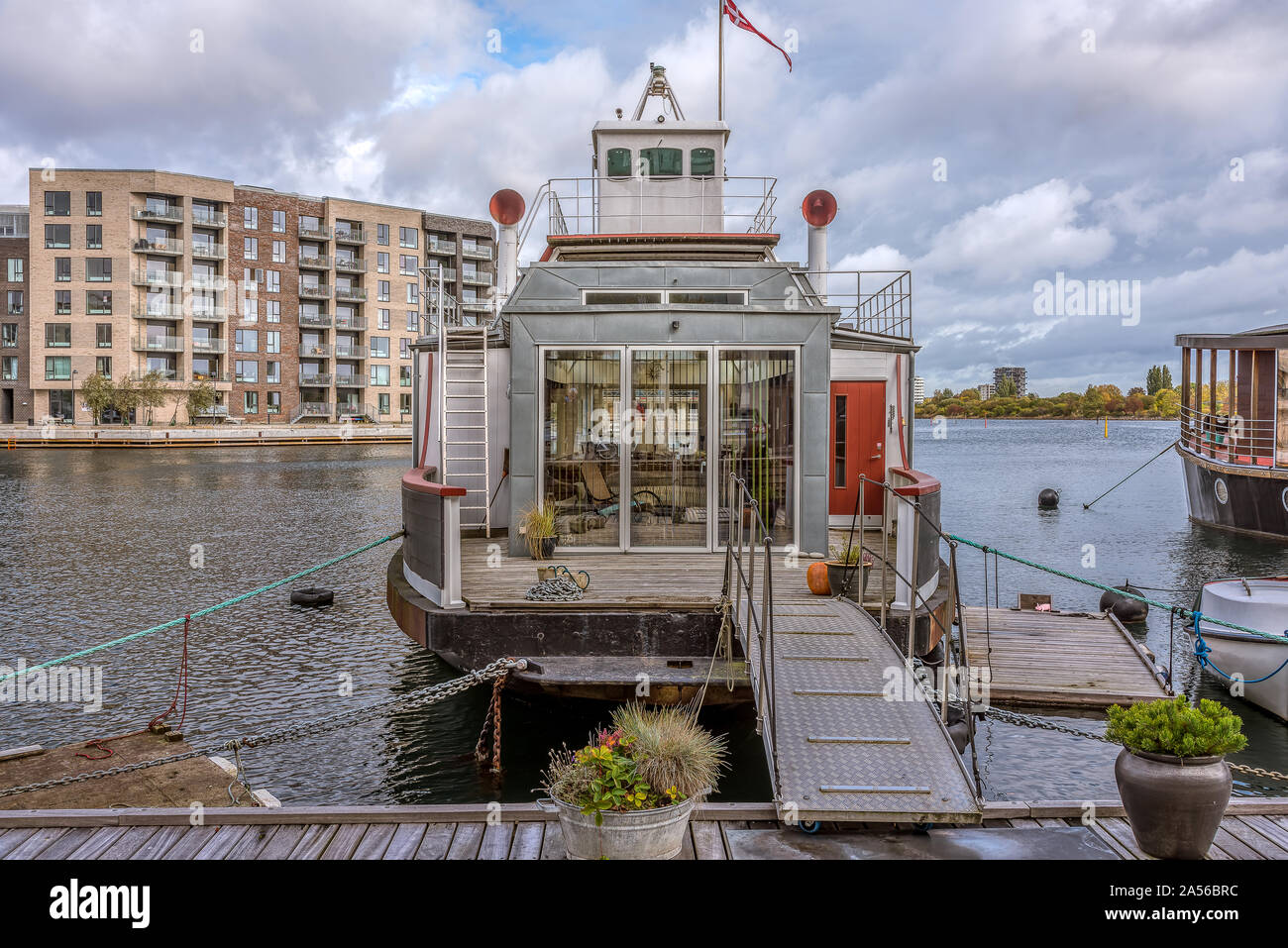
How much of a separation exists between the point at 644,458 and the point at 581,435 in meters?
0.91

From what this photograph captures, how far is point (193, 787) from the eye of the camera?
8.45 metres

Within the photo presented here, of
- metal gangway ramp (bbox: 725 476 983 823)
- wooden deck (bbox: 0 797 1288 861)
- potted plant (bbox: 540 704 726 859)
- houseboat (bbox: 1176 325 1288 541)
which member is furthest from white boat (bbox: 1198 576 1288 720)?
houseboat (bbox: 1176 325 1288 541)

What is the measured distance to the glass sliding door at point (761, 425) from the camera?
41.2 feet

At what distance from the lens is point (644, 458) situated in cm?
1263

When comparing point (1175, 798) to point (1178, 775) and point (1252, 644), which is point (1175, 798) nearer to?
point (1178, 775)

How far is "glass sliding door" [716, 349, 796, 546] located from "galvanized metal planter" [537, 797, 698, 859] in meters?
7.72

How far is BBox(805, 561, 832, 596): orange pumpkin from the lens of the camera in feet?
34.0

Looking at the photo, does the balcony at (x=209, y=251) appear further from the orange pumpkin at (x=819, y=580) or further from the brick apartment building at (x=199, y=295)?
the orange pumpkin at (x=819, y=580)

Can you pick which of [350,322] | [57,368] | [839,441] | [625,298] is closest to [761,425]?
[625,298]

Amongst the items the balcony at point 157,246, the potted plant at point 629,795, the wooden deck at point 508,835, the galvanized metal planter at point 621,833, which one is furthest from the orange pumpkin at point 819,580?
the balcony at point 157,246

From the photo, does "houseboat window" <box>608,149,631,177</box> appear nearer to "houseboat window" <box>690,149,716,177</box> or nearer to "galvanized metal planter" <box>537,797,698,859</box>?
"houseboat window" <box>690,149,716,177</box>

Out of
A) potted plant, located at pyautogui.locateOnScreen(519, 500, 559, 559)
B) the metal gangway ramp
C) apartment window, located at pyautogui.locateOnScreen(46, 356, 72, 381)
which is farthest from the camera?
apartment window, located at pyautogui.locateOnScreen(46, 356, 72, 381)
